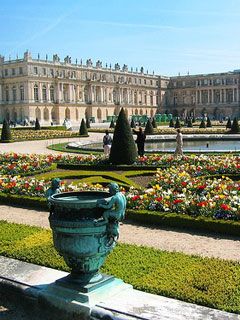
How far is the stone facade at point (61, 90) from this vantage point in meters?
70.0

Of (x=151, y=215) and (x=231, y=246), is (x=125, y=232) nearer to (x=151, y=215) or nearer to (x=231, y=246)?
(x=151, y=215)

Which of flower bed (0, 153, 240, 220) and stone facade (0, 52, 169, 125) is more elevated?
stone facade (0, 52, 169, 125)

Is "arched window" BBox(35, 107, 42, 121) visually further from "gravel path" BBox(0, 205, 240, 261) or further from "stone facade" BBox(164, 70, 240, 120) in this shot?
"gravel path" BBox(0, 205, 240, 261)

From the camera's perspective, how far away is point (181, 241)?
267 inches

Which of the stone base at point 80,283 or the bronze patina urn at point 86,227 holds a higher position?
the bronze patina urn at point 86,227

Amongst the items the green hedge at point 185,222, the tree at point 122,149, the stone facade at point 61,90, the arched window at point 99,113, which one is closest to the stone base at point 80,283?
the green hedge at point 185,222

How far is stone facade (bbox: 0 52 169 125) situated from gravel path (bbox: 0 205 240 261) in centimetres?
5940

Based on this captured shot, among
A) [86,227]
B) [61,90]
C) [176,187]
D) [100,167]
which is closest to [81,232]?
[86,227]

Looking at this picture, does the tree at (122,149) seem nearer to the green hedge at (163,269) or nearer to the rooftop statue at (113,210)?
the green hedge at (163,269)

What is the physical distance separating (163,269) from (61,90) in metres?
70.9

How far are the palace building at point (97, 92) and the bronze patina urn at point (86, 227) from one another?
63.0 m

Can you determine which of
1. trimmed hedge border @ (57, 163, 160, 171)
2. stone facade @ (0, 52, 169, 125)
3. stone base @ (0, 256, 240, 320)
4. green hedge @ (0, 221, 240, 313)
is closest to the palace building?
stone facade @ (0, 52, 169, 125)

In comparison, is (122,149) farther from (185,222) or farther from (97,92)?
(97,92)

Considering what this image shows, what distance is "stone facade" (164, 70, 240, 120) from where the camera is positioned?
9438 centimetres
